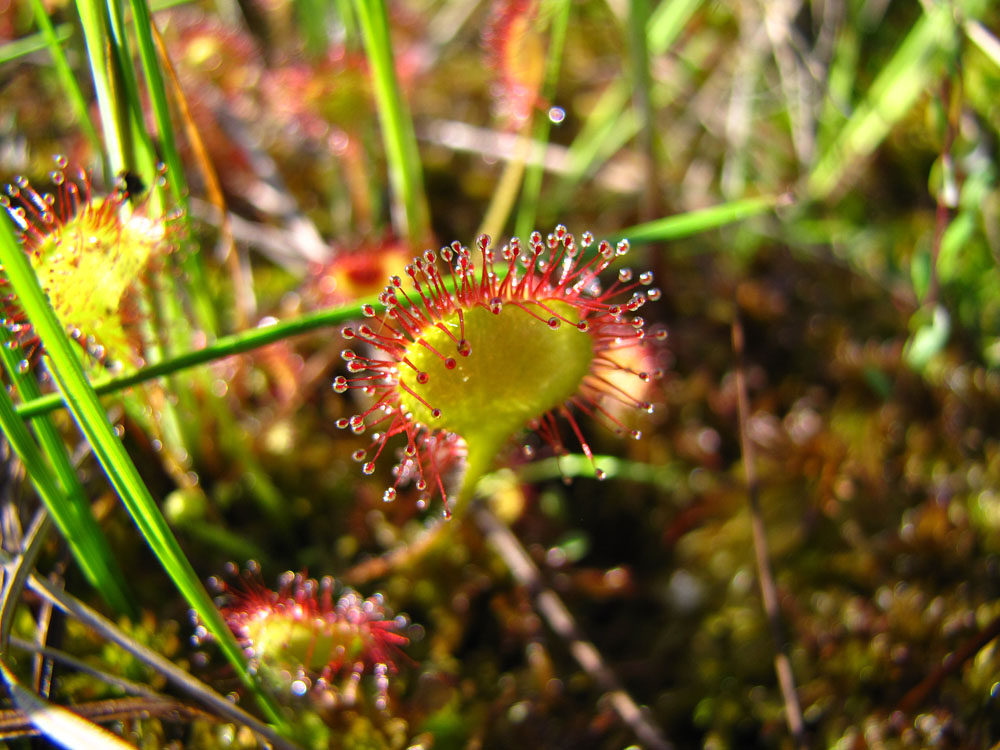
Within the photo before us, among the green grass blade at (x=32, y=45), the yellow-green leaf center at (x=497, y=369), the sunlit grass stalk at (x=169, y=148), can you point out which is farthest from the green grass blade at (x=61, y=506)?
the green grass blade at (x=32, y=45)

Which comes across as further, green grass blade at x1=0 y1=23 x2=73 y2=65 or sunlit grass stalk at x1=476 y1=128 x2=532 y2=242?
sunlit grass stalk at x1=476 y1=128 x2=532 y2=242

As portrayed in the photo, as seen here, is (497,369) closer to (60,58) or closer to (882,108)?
(60,58)

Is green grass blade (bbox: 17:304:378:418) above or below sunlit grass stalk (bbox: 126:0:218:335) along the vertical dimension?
below

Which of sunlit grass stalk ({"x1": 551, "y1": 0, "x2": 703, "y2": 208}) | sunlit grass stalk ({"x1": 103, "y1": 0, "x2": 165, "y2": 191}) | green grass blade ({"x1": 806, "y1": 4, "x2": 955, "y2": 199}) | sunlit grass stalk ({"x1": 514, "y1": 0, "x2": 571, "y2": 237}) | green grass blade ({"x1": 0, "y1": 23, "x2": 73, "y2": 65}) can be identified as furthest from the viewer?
sunlit grass stalk ({"x1": 551, "y1": 0, "x2": 703, "y2": 208})

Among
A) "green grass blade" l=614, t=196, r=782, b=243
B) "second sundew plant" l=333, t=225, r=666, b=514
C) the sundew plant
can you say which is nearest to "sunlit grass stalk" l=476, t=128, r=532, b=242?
the sundew plant

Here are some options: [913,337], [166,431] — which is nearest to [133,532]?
[166,431]

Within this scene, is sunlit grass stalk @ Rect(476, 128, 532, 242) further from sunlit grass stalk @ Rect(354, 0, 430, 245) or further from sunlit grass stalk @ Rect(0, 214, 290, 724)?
sunlit grass stalk @ Rect(0, 214, 290, 724)

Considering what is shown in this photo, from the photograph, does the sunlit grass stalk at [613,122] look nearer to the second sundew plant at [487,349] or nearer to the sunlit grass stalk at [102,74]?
the second sundew plant at [487,349]
